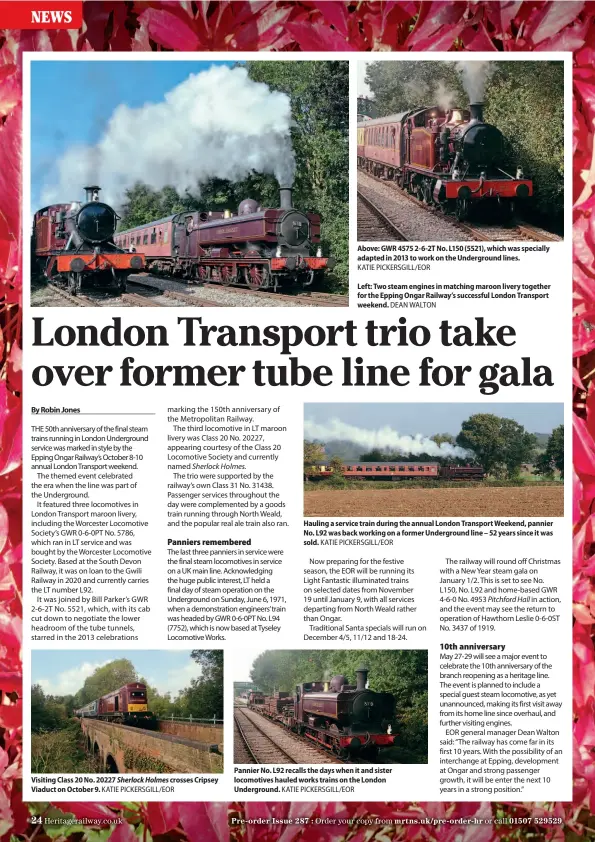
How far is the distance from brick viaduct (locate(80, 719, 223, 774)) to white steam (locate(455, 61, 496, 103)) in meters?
4.85

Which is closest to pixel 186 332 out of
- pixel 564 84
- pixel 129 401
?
pixel 129 401

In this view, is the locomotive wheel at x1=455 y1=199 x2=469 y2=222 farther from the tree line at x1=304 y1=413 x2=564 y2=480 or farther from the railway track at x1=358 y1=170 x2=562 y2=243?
the tree line at x1=304 y1=413 x2=564 y2=480

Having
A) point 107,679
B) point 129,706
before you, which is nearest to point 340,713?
point 129,706

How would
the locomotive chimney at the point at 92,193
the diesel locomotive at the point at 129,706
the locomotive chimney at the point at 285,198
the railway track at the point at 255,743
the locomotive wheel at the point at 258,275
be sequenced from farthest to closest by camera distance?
the locomotive wheel at the point at 258,275
the locomotive chimney at the point at 285,198
the locomotive chimney at the point at 92,193
the railway track at the point at 255,743
the diesel locomotive at the point at 129,706

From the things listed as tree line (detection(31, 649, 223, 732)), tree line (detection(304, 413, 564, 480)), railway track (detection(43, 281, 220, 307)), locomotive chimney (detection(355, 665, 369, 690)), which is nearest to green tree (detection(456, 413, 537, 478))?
tree line (detection(304, 413, 564, 480))

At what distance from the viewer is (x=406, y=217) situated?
579 cm

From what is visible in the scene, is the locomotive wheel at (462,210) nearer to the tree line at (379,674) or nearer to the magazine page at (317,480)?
the magazine page at (317,480)

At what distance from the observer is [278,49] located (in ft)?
18.7

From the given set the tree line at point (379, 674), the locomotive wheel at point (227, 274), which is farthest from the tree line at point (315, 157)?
the tree line at point (379, 674)

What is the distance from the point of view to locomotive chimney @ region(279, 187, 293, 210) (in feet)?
19.4

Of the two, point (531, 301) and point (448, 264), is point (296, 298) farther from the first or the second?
point (531, 301)

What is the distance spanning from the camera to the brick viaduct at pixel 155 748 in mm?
5496

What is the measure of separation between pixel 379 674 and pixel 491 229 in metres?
3.28

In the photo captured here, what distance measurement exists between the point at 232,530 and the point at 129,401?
1163 millimetres
